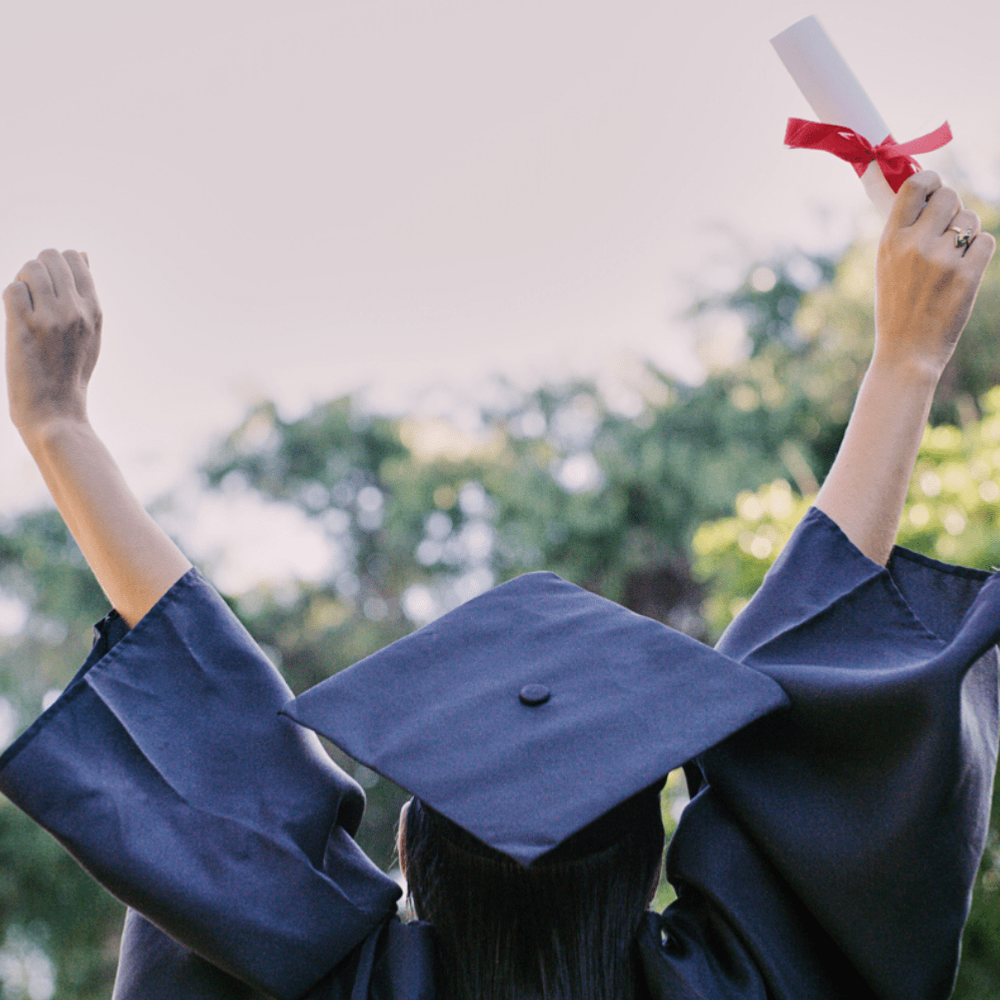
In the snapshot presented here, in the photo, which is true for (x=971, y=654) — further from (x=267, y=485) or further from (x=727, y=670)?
(x=267, y=485)

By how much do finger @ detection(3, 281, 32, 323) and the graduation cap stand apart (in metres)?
0.57

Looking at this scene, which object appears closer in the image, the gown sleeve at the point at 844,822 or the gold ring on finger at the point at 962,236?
the gown sleeve at the point at 844,822

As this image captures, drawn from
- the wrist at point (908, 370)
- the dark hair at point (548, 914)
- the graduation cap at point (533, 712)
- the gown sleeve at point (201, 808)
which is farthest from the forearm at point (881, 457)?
the gown sleeve at point (201, 808)

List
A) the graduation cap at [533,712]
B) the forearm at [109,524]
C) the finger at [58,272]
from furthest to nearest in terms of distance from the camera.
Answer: the finger at [58,272]
the forearm at [109,524]
the graduation cap at [533,712]

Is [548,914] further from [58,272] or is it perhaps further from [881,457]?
[58,272]

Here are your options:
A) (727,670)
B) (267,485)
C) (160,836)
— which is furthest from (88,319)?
(267,485)

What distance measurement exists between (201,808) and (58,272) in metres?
0.66

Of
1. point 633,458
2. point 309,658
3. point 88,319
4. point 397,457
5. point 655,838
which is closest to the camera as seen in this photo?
point 655,838

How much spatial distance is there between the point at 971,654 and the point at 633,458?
9.93m

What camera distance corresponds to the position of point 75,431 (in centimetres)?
113

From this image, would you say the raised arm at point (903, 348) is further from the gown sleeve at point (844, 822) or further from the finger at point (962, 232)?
the gown sleeve at point (844, 822)

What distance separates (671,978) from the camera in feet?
3.16

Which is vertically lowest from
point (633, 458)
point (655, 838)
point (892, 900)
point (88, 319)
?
point (633, 458)

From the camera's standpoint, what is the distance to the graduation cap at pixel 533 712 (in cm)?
93
